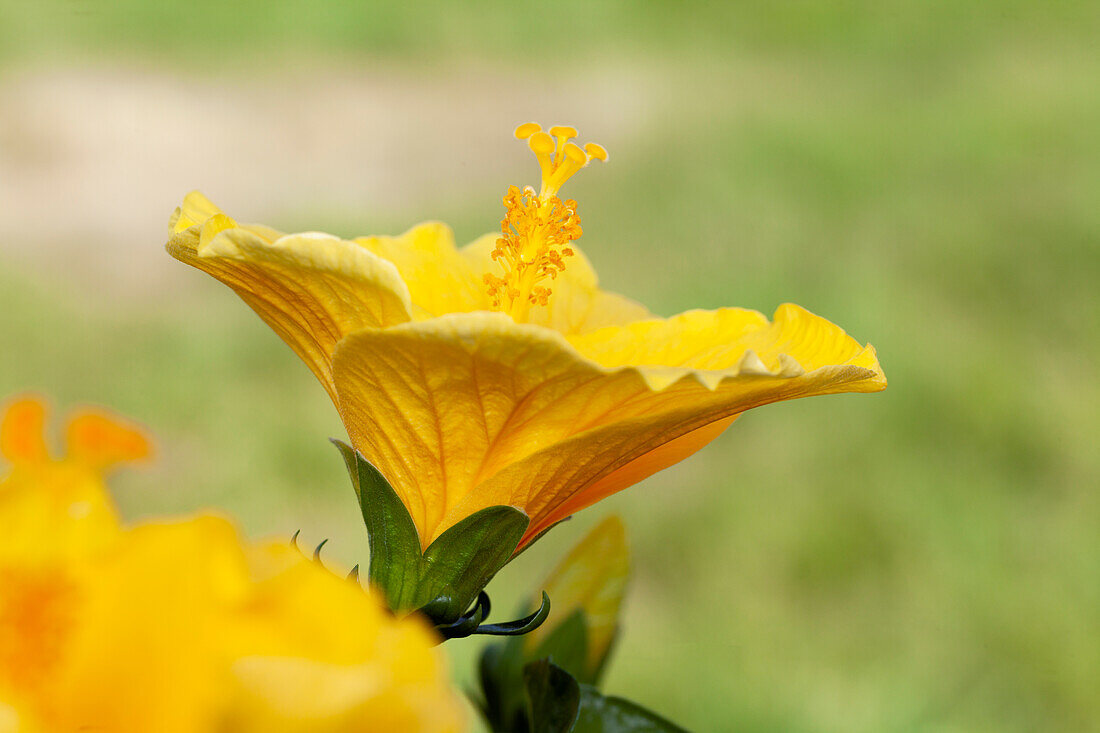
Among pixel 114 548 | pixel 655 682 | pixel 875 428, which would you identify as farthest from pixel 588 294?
pixel 875 428

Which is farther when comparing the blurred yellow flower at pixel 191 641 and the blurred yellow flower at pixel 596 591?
the blurred yellow flower at pixel 596 591

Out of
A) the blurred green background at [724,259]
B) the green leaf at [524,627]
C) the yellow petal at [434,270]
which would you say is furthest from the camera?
the blurred green background at [724,259]

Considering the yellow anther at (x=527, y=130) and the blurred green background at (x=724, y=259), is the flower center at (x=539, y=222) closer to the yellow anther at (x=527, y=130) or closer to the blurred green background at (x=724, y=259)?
the yellow anther at (x=527, y=130)

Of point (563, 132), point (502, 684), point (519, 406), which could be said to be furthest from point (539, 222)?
point (502, 684)

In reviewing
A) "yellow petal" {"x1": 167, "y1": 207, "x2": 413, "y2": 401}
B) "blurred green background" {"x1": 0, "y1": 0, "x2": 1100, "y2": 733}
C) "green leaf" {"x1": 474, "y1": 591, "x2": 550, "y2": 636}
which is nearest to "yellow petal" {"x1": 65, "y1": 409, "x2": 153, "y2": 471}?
"yellow petal" {"x1": 167, "y1": 207, "x2": 413, "y2": 401}

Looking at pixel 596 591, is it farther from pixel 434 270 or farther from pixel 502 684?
pixel 434 270

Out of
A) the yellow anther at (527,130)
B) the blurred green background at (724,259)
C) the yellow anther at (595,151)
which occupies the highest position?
the yellow anther at (527,130)

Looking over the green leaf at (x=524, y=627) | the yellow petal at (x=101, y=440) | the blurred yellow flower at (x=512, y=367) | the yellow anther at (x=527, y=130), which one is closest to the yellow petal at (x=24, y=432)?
the yellow petal at (x=101, y=440)

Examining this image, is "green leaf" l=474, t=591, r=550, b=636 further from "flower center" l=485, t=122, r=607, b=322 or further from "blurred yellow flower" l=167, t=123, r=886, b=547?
"flower center" l=485, t=122, r=607, b=322
